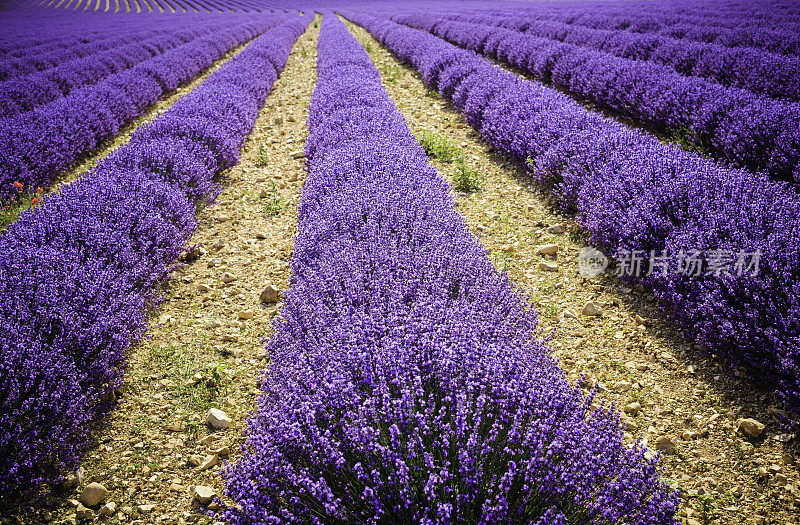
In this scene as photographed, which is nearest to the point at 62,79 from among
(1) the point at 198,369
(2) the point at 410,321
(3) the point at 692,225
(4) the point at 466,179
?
(4) the point at 466,179

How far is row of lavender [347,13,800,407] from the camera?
2.35 metres

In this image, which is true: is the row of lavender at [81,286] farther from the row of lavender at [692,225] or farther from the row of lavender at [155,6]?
the row of lavender at [155,6]

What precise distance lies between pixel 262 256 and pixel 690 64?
320 inches

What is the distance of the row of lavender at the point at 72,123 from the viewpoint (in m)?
5.35

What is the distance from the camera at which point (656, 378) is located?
8.75 feet

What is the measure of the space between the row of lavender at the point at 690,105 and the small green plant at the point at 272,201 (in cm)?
472

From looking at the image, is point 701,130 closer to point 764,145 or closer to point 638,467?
point 764,145

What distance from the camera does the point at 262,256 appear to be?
420 centimetres

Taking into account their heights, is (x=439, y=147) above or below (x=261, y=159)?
above

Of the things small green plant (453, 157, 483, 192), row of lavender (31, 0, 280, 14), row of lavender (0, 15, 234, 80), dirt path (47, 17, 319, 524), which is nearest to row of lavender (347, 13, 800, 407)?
small green plant (453, 157, 483, 192)

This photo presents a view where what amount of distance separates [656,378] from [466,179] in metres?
3.11

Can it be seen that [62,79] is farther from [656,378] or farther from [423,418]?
[656,378]

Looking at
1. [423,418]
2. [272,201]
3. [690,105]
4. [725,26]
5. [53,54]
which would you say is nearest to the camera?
[423,418]

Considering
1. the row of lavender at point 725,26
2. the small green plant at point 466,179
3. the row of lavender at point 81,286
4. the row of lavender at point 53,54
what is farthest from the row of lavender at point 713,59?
the row of lavender at point 53,54
